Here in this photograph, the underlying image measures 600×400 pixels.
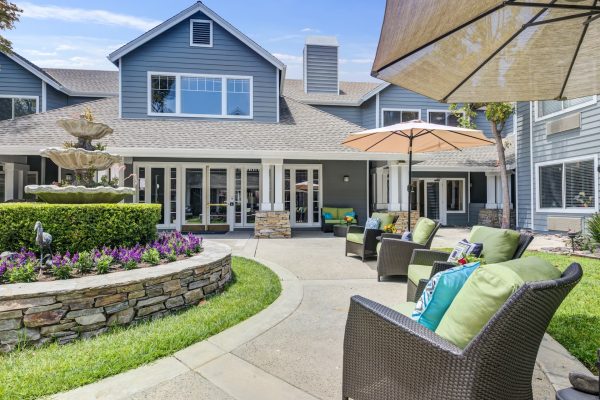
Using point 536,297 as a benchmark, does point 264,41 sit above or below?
above

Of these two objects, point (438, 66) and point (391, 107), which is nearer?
point (438, 66)

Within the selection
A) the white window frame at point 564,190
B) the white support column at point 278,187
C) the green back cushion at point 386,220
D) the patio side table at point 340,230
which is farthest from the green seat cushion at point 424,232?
the white window frame at point 564,190

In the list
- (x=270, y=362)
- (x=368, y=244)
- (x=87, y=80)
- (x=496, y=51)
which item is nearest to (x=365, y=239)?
(x=368, y=244)

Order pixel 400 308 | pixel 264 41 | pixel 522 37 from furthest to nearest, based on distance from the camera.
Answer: pixel 264 41
pixel 522 37
pixel 400 308

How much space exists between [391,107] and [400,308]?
14.2 m

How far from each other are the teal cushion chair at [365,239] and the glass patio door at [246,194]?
6.11 meters

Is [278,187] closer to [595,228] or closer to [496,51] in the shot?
[595,228]

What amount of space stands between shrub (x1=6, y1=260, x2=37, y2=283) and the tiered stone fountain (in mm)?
1605

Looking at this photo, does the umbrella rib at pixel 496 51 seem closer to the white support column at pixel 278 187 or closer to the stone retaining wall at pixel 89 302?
the stone retaining wall at pixel 89 302

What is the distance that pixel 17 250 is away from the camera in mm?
4527

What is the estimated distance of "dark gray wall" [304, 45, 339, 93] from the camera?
17.3 meters

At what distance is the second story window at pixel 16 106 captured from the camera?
A: 13383 millimetres

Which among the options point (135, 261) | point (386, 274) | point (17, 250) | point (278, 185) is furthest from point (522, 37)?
point (278, 185)

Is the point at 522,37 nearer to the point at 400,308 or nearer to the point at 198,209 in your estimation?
the point at 400,308
